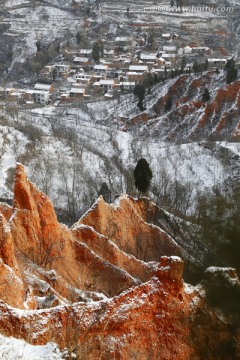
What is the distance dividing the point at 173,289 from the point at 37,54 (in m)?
116

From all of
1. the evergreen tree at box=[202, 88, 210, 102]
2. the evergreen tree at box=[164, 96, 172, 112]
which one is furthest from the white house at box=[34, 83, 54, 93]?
the evergreen tree at box=[202, 88, 210, 102]

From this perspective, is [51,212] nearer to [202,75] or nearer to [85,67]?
[202,75]

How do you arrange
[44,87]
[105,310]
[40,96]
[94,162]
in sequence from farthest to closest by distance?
[44,87] < [40,96] < [94,162] < [105,310]

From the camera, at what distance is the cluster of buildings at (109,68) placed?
100500 millimetres

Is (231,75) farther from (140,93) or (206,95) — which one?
(140,93)

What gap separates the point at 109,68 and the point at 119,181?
62.0 meters

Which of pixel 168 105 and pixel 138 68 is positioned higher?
pixel 138 68

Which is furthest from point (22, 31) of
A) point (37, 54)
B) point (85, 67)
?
point (85, 67)

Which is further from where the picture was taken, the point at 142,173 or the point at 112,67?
the point at 112,67

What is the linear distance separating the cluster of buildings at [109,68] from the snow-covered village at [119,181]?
0.36 metres

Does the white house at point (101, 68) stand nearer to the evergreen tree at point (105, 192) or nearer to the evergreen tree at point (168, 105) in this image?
the evergreen tree at point (168, 105)

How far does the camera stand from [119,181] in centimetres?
5969

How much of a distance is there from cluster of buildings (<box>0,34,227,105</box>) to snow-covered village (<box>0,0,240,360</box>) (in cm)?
36

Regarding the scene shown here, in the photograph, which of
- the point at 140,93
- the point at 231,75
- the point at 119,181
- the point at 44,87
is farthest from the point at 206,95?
the point at 44,87
